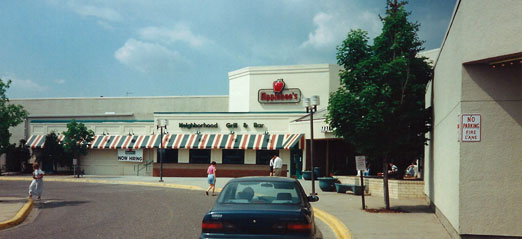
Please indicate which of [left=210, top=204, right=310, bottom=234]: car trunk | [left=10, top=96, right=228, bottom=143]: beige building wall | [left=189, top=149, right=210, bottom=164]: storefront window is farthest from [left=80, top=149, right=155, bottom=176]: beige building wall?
[left=210, top=204, right=310, bottom=234]: car trunk

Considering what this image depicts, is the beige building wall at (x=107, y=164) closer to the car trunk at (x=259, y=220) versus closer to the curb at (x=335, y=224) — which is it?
the curb at (x=335, y=224)

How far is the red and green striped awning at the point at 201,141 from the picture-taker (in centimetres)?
3472

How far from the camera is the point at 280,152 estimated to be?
35.5 meters

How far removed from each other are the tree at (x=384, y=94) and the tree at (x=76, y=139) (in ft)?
88.0

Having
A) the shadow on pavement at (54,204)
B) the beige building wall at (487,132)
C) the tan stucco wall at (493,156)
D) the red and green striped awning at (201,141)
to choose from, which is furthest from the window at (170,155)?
the tan stucco wall at (493,156)

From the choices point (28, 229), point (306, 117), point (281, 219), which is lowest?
point (28, 229)

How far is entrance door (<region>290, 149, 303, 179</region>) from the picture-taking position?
3494cm

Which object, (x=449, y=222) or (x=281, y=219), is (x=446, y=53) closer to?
(x=449, y=222)

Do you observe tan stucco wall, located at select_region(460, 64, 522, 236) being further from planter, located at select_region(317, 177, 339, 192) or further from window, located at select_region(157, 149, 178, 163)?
window, located at select_region(157, 149, 178, 163)

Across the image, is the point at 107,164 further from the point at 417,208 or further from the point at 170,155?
the point at 417,208

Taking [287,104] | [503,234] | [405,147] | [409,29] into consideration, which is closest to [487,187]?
[503,234]

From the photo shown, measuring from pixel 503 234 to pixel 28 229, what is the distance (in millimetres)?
10732

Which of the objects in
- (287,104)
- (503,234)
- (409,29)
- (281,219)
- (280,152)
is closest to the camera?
(281,219)

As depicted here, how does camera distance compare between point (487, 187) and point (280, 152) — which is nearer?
point (487, 187)
